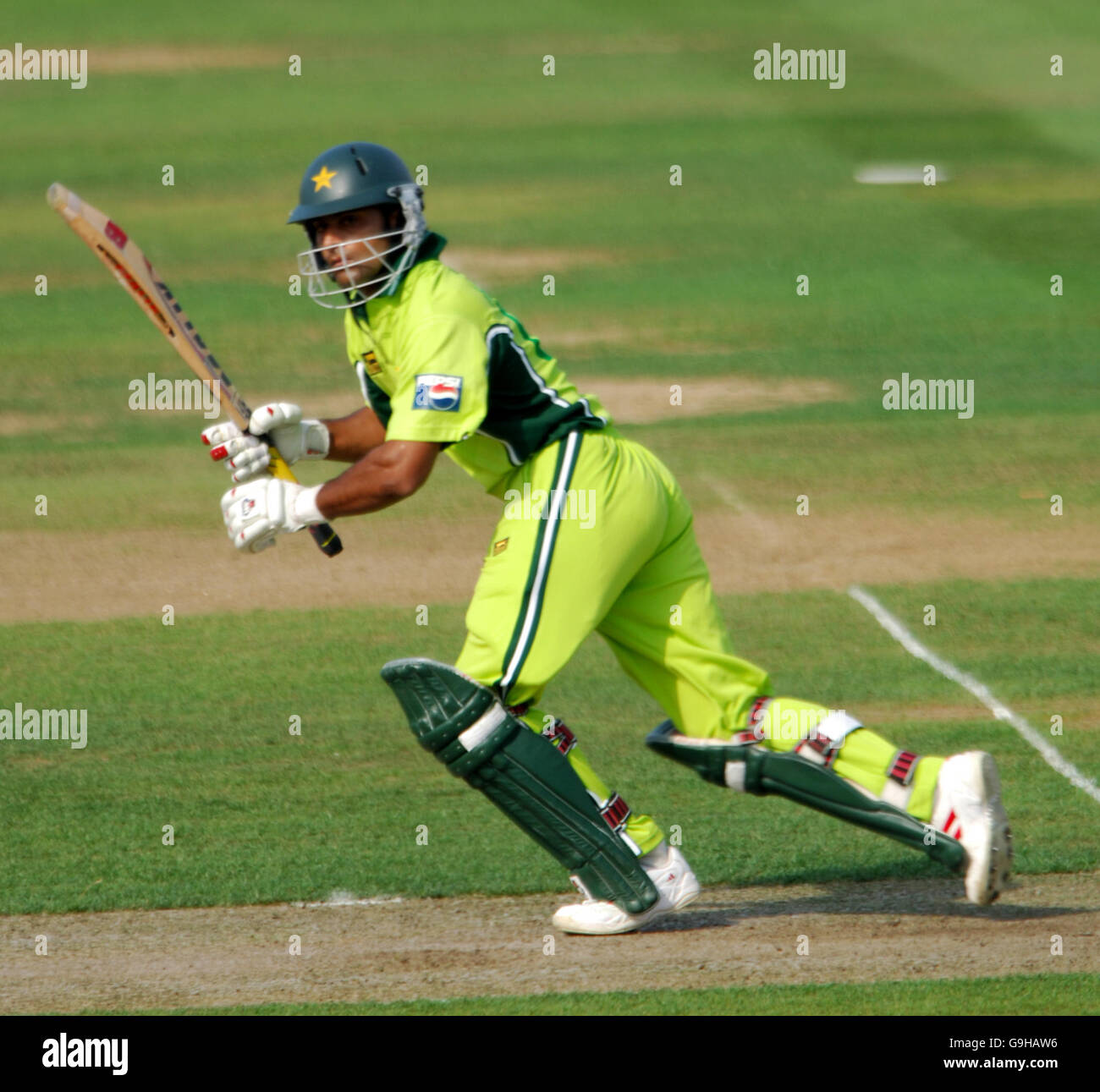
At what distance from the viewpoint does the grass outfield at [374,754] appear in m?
6.19

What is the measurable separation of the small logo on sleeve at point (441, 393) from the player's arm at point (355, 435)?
90cm

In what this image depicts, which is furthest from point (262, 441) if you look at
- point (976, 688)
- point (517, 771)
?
point (976, 688)

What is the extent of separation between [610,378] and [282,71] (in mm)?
14795

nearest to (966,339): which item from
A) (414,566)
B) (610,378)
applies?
(610,378)

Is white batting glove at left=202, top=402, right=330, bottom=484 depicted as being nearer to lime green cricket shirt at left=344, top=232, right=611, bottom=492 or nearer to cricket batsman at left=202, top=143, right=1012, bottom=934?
cricket batsman at left=202, top=143, right=1012, bottom=934

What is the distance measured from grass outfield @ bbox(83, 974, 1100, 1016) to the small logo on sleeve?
168 centimetres

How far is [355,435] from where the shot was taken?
238 inches

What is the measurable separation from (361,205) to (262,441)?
999 millimetres

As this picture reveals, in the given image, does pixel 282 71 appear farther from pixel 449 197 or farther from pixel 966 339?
pixel 966 339

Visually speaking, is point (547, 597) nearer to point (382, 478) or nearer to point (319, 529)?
point (382, 478)

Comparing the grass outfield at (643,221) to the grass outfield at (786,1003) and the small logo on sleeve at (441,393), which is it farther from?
the grass outfield at (786,1003)

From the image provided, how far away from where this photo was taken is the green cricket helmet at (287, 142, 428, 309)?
17.5 feet

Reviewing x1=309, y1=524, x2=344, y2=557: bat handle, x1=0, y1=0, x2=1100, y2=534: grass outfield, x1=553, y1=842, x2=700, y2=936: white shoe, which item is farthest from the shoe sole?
x1=0, y1=0, x2=1100, y2=534: grass outfield

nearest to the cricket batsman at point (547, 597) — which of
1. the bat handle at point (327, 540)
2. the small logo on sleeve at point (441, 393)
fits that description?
the small logo on sleeve at point (441, 393)
